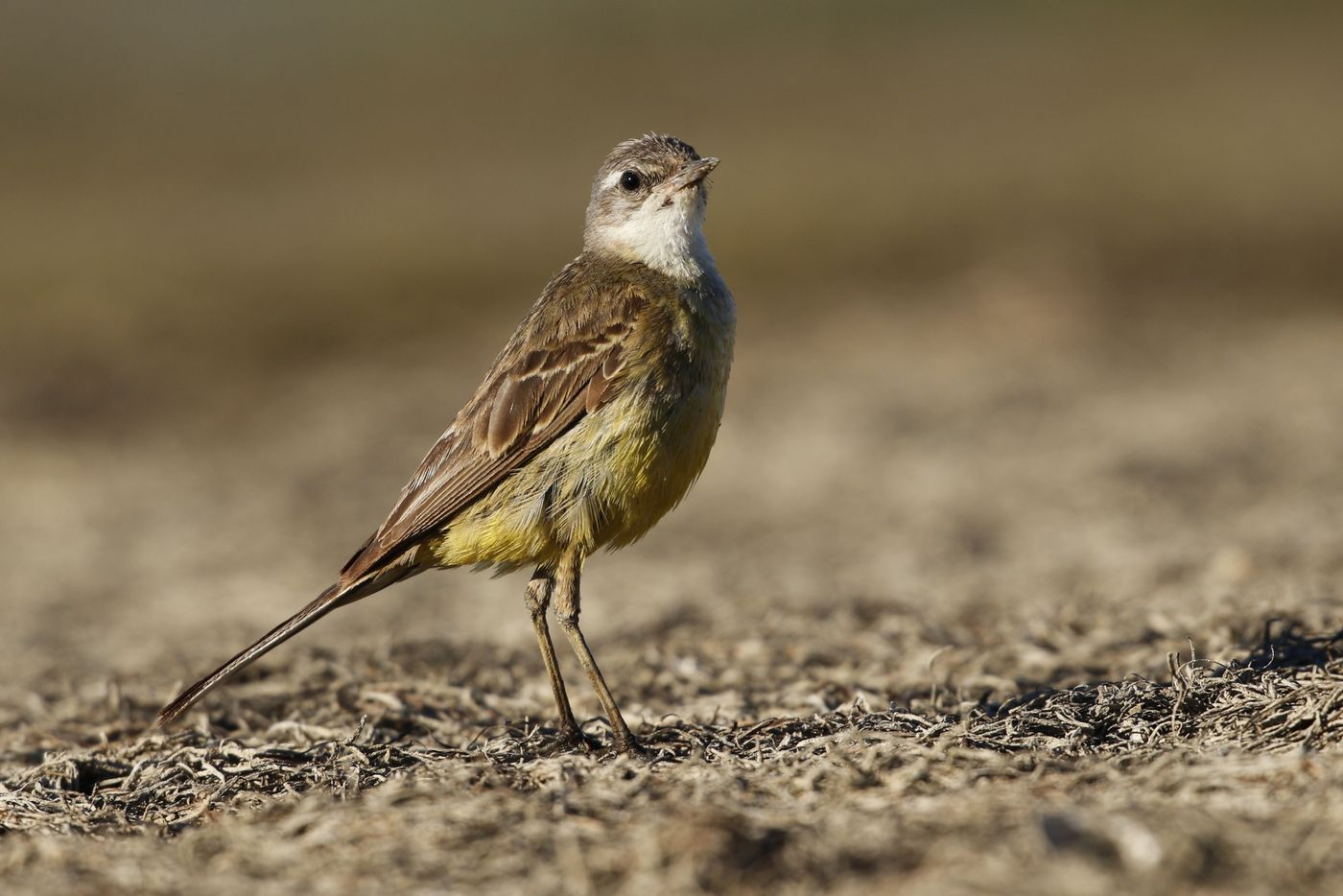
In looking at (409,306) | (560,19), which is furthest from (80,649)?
(560,19)

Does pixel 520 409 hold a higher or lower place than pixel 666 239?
lower

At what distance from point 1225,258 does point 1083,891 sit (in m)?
19.7

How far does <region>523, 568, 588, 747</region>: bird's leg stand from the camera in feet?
21.2

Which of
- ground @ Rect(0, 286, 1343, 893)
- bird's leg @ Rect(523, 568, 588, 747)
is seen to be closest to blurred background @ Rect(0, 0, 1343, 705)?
ground @ Rect(0, 286, 1343, 893)

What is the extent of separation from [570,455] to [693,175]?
5.56ft

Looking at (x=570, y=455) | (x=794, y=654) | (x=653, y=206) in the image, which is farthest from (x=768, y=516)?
(x=570, y=455)

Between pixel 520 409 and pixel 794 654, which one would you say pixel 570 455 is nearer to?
pixel 520 409

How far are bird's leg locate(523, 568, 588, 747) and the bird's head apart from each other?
5.04ft

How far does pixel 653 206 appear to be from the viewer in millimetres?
7391

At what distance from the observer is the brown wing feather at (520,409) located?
6559 millimetres

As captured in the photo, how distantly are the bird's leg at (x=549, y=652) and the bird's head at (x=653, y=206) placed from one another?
5.04ft

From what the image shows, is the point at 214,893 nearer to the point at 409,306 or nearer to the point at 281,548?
the point at 281,548

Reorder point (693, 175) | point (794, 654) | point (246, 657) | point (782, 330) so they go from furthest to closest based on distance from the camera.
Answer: point (782, 330) < point (794, 654) < point (693, 175) < point (246, 657)

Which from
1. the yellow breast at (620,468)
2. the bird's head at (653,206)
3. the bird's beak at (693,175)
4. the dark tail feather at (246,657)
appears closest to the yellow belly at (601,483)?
the yellow breast at (620,468)
